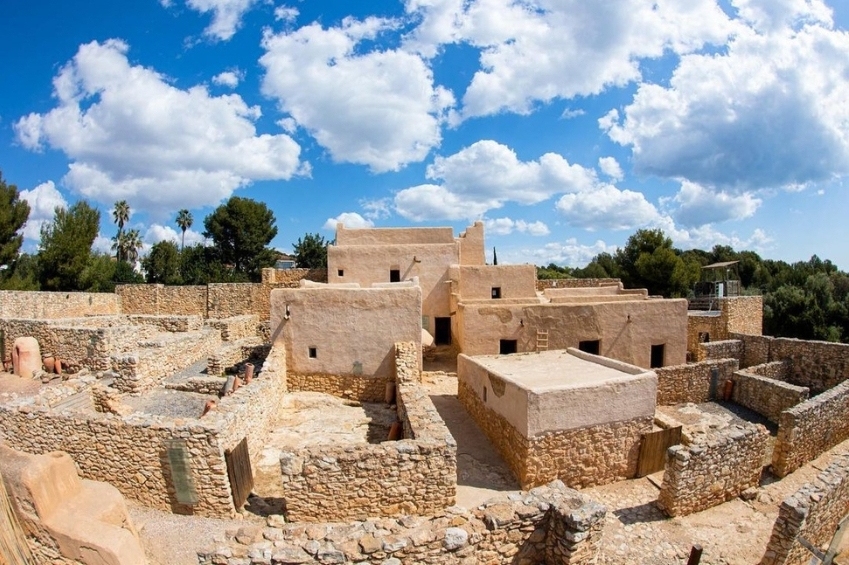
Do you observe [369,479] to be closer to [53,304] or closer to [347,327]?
[347,327]

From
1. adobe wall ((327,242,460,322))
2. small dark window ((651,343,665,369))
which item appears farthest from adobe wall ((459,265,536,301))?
small dark window ((651,343,665,369))

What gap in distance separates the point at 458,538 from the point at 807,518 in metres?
5.31

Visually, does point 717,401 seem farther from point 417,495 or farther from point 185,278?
point 185,278

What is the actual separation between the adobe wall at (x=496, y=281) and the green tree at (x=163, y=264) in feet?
103

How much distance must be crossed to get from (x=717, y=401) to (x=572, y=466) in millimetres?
9225

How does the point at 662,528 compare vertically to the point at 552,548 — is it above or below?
below

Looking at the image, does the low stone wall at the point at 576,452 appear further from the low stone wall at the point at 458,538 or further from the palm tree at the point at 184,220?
the palm tree at the point at 184,220

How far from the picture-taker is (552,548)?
5.21 m

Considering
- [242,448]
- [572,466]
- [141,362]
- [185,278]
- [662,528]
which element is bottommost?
[662,528]

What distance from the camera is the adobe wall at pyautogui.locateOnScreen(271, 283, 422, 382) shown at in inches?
501

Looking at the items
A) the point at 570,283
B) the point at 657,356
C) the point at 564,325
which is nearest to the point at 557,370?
the point at 564,325

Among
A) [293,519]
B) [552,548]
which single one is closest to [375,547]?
[552,548]

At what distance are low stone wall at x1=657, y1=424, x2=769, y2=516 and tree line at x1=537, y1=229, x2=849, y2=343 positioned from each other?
76.6 feet

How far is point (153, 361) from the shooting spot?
12883mm
